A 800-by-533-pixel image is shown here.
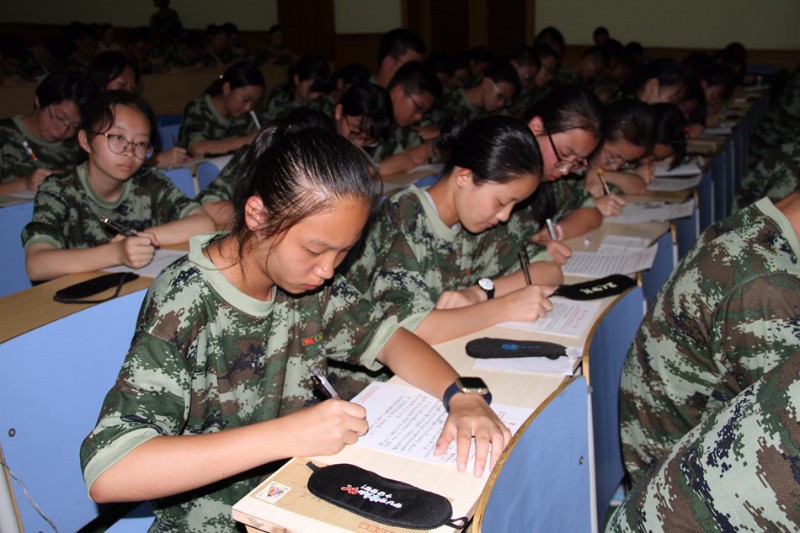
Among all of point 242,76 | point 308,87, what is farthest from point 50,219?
point 308,87

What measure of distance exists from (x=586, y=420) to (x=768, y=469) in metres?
0.48

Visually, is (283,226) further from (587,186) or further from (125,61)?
(125,61)

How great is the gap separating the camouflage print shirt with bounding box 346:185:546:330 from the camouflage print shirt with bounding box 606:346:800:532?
0.85 m

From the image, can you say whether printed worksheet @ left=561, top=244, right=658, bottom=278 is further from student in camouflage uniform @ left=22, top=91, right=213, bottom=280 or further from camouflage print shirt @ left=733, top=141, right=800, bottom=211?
student in camouflage uniform @ left=22, top=91, right=213, bottom=280

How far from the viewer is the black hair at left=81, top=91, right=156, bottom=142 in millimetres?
2189

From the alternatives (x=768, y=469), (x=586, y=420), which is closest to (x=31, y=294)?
(x=586, y=420)

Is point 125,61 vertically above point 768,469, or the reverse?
point 125,61

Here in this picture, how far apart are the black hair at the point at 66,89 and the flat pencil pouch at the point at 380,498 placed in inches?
106

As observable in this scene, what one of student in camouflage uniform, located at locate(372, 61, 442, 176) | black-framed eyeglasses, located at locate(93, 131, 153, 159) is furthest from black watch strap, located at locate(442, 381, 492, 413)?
student in camouflage uniform, located at locate(372, 61, 442, 176)

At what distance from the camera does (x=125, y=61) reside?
13.3ft

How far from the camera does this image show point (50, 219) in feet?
7.25

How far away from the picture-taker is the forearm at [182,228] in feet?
7.58

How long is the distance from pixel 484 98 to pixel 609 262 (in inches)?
127

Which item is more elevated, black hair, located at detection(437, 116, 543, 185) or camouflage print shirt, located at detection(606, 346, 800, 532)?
black hair, located at detection(437, 116, 543, 185)
